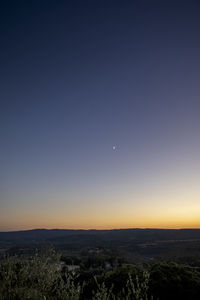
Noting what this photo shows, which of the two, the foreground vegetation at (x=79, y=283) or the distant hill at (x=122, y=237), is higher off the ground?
the foreground vegetation at (x=79, y=283)

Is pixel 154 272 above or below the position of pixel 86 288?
above

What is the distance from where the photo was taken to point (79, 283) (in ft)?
24.9

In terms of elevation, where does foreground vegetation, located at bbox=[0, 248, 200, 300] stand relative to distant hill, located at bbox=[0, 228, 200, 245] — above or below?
above

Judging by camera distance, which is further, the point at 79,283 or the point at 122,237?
the point at 122,237

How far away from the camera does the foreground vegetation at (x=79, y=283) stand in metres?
5.42

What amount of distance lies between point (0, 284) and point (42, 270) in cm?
122

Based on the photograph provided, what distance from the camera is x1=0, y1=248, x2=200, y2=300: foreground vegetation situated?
5.42 metres

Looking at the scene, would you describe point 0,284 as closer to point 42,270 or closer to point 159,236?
point 42,270

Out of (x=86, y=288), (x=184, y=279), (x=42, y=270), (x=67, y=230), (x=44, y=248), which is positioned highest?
(x=44, y=248)

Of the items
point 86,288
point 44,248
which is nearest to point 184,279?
point 86,288

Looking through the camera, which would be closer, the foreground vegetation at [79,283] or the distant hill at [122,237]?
the foreground vegetation at [79,283]

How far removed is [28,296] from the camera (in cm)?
553

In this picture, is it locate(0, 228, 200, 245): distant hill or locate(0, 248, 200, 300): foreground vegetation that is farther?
locate(0, 228, 200, 245): distant hill

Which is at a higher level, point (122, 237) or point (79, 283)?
point (79, 283)
